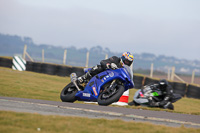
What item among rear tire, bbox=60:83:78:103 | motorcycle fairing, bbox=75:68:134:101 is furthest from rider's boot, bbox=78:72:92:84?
motorcycle fairing, bbox=75:68:134:101

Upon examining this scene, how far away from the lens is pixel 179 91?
20.4 m

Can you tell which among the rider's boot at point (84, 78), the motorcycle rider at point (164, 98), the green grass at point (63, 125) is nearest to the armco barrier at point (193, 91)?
the motorcycle rider at point (164, 98)

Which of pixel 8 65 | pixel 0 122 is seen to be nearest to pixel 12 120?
pixel 0 122

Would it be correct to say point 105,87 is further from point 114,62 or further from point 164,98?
point 164,98

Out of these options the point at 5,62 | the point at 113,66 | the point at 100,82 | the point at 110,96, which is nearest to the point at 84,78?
the point at 100,82

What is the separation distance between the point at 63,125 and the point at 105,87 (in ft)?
14.5

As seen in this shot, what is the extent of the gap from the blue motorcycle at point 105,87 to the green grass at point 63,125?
3160 mm

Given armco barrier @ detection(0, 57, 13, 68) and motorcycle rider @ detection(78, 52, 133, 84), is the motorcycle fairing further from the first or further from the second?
armco barrier @ detection(0, 57, 13, 68)

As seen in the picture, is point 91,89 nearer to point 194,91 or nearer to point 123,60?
point 123,60

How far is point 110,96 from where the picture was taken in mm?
9078

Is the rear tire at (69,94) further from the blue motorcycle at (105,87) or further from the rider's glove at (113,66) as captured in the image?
the rider's glove at (113,66)

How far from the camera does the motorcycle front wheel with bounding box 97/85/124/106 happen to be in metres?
8.88

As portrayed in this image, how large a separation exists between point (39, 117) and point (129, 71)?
4.24 meters

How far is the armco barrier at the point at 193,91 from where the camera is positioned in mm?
19984
